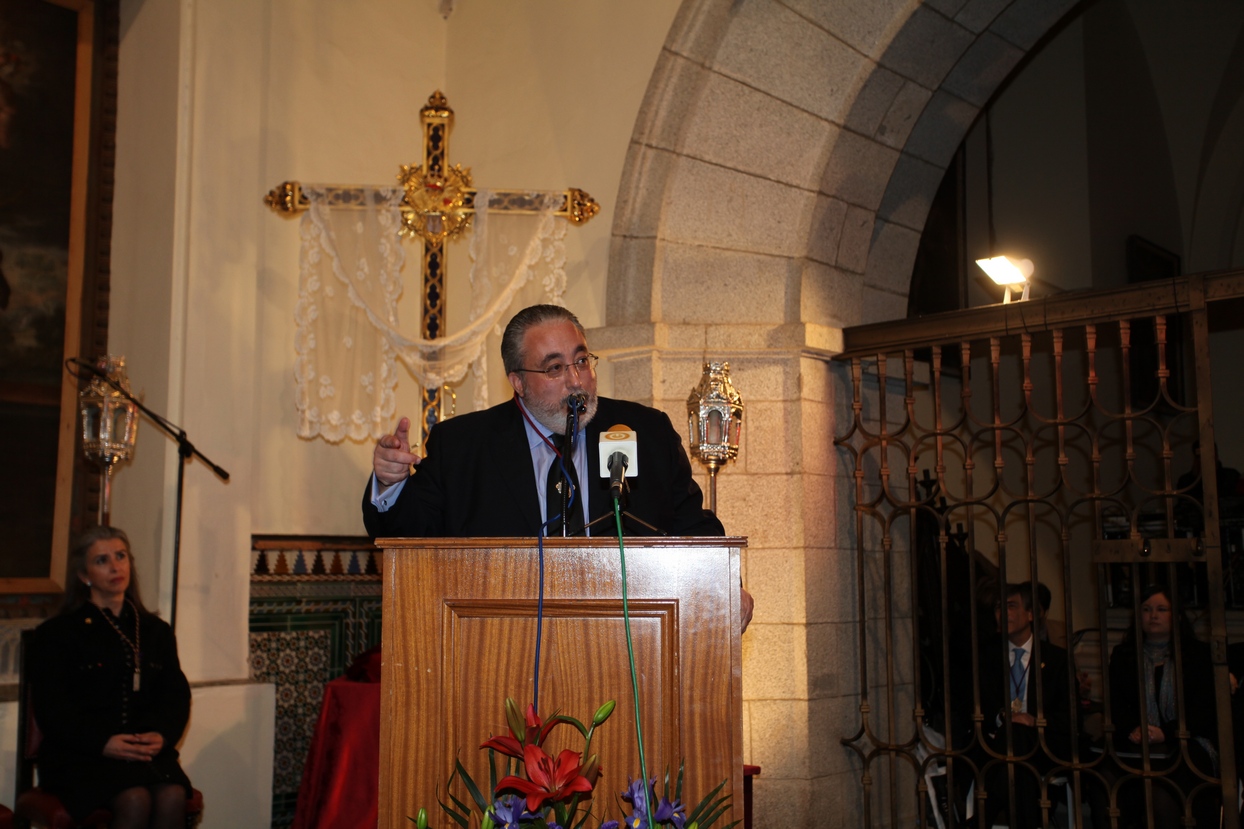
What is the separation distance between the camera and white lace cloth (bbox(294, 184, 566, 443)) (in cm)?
484

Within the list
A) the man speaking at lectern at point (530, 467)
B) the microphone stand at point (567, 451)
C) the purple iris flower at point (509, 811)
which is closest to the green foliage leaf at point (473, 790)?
the purple iris flower at point (509, 811)

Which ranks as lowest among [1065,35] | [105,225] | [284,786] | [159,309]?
[284,786]

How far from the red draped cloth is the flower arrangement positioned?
2577mm

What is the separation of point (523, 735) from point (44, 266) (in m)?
4.02

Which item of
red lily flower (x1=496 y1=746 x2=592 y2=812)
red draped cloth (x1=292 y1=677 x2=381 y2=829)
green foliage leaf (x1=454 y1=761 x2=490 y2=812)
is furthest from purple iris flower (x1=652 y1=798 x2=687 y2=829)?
red draped cloth (x1=292 y1=677 x2=381 y2=829)

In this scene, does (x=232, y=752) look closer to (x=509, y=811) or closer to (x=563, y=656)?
(x=563, y=656)

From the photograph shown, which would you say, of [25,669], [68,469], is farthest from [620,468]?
[68,469]

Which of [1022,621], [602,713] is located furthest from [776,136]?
[602,713]

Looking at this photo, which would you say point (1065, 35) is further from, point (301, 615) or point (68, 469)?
point (68, 469)

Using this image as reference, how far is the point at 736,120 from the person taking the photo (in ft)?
16.0

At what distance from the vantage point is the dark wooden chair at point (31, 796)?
3832 mm

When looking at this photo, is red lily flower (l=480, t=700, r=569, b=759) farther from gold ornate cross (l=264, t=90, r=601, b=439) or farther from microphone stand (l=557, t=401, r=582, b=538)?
gold ornate cross (l=264, t=90, r=601, b=439)

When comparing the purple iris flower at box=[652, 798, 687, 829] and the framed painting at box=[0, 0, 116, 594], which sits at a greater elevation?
the framed painting at box=[0, 0, 116, 594]

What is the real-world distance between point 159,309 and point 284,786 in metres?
2.05
